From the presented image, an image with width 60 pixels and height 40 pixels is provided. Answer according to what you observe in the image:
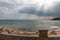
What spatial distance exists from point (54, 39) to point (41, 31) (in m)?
0.65

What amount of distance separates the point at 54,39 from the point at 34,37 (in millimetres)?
776

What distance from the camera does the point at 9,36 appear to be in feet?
21.0

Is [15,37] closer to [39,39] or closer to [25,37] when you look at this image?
[25,37]

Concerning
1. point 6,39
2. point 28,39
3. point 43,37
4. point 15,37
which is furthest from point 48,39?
point 6,39

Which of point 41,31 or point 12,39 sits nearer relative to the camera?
point 41,31

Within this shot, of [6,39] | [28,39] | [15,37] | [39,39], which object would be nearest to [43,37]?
[39,39]

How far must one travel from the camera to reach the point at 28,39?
6.10m

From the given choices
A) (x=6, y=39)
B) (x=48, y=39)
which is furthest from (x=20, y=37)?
(x=48, y=39)

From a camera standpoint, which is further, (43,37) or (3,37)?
(3,37)

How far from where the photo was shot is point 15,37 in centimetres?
633

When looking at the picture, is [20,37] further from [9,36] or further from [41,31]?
[41,31]

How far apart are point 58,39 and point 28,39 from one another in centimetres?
116

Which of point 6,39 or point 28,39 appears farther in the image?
point 6,39

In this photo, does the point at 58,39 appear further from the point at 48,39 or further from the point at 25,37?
the point at 25,37
